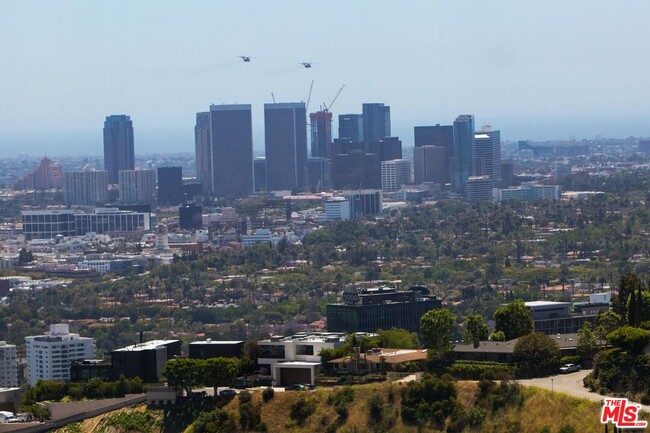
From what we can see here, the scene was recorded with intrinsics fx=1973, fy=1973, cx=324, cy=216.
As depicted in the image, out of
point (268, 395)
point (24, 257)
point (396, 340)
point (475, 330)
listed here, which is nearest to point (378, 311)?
point (396, 340)

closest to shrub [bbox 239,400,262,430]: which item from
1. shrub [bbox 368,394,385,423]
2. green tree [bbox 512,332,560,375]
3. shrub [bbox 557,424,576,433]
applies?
shrub [bbox 368,394,385,423]

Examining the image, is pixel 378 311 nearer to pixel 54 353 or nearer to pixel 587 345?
pixel 54 353

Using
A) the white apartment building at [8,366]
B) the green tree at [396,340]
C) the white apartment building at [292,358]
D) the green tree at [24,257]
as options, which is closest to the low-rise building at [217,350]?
the white apartment building at [292,358]

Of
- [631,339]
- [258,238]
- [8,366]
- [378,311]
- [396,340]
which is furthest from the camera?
[258,238]

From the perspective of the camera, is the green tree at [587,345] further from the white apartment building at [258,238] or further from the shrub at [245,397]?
the white apartment building at [258,238]

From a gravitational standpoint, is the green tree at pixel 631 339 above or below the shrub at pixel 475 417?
above
